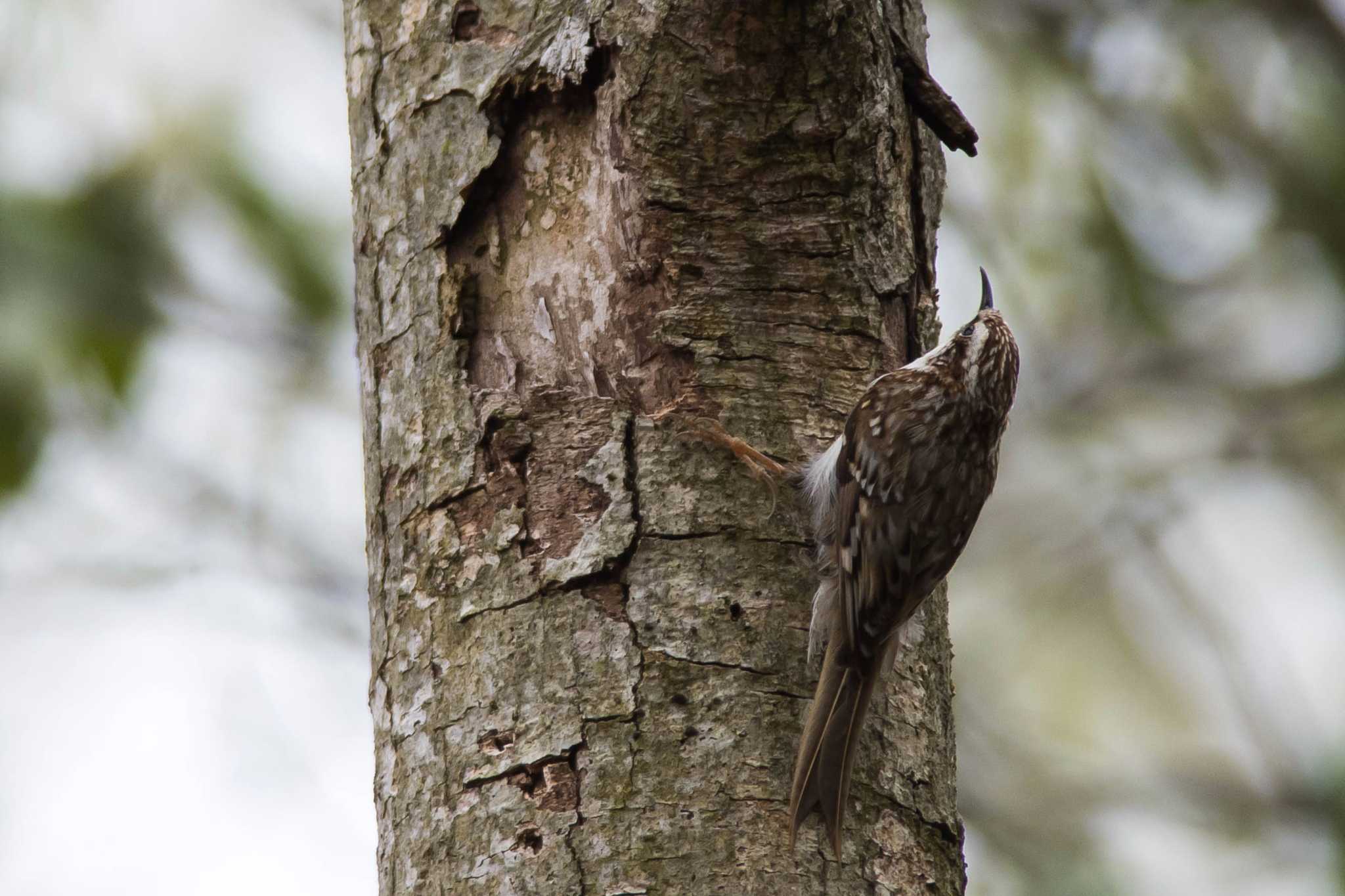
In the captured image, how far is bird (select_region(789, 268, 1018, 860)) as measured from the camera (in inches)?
71.5

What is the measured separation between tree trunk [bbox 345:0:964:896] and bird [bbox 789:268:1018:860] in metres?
0.04

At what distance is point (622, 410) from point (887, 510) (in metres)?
0.72

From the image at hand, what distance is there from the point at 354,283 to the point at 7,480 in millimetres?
1925

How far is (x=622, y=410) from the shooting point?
1972 millimetres

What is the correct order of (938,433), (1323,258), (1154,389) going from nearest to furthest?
(938,433) → (1323,258) → (1154,389)

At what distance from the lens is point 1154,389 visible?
5621mm

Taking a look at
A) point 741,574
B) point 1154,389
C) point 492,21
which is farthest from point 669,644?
point 1154,389

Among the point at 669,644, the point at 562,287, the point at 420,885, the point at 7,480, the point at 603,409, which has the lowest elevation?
the point at 420,885

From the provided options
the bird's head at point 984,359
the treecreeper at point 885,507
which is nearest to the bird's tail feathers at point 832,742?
the treecreeper at point 885,507

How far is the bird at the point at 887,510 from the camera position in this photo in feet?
5.96

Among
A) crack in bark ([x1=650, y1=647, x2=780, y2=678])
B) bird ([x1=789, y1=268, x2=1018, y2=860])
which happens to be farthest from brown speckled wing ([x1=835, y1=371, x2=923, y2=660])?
crack in bark ([x1=650, y1=647, x2=780, y2=678])

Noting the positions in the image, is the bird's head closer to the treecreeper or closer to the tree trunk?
the treecreeper

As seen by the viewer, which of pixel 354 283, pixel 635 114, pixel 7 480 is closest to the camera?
pixel 635 114

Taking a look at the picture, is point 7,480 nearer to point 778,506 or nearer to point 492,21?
point 492,21
